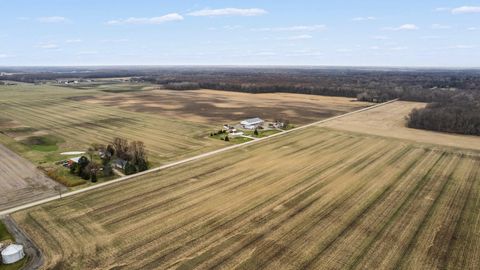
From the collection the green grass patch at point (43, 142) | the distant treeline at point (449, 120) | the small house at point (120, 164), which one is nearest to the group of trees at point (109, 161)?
the small house at point (120, 164)

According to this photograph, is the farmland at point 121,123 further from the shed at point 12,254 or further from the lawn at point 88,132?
the shed at point 12,254

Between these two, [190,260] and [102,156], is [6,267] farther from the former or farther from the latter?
[102,156]

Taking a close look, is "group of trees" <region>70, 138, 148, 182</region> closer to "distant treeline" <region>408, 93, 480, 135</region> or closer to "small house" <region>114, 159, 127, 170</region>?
"small house" <region>114, 159, 127, 170</region>

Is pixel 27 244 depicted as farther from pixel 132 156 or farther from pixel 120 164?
pixel 132 156

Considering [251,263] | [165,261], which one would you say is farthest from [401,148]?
[165,261]

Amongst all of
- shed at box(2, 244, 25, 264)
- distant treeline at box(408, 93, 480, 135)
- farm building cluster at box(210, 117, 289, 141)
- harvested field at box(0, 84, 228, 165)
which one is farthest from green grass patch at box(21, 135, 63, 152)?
Result: distant treeline at box(408, 93, 480, 135)

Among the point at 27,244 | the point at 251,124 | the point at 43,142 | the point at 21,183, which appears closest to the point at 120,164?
the point at 21,183
